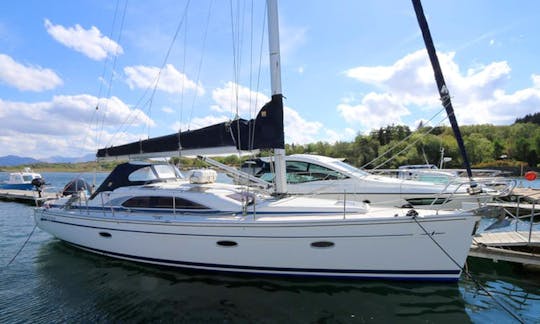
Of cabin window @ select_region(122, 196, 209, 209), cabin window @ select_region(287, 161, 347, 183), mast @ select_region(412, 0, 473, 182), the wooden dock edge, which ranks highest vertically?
mast @ select_region(412, 0, 473, 182)

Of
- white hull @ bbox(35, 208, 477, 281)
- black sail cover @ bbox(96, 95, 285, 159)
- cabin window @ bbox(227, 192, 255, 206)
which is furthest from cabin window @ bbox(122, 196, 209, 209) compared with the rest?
black sail cover @ bbox(96, 95, 285, 159)

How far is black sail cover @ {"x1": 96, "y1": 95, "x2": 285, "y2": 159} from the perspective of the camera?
6102 millimetres

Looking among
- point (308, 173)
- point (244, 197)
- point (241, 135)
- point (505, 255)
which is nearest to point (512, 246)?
point (505, 255)

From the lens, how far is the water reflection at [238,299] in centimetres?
448

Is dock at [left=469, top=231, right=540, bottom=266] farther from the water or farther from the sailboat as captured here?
the sailboat

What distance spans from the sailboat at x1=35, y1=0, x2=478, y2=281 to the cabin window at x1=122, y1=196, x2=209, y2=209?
2 centimetres

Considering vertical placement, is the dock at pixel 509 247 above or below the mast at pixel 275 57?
below

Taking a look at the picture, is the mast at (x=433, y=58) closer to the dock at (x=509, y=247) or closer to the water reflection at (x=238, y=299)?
the dock at (x=509, y=247)

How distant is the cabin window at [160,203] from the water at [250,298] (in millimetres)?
1309

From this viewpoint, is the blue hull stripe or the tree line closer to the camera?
the blue hull stripe

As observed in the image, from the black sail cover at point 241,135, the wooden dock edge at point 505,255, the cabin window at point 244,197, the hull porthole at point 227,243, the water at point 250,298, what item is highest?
the black sail cover at point 241,135

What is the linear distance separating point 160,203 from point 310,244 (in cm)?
359

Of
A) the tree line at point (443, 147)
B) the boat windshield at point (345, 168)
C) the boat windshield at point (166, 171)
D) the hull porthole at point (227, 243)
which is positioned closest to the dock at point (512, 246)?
the boat windshield at point (345, 168)

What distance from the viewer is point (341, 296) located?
4.91 metres
